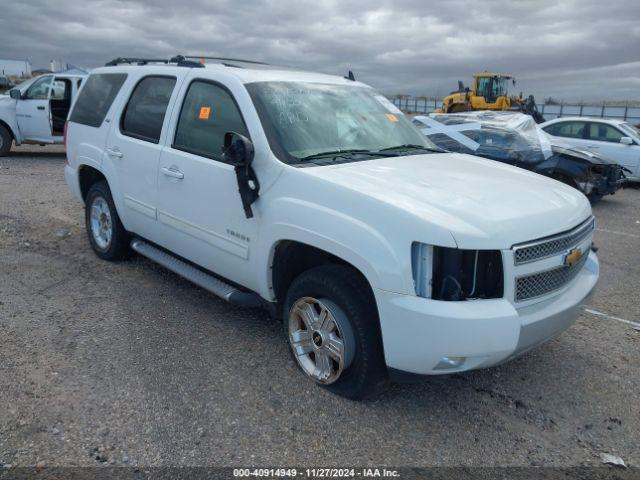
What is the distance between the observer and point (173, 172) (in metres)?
4.17

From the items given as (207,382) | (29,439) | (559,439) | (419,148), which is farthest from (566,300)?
(29,439)

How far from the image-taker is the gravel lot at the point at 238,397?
9.31 ft

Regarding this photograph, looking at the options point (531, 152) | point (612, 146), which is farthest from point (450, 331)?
point (612, 146)

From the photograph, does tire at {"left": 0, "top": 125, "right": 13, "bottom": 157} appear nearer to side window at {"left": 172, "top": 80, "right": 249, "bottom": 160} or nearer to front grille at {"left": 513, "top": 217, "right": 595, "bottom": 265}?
side window at {"left": 172, "top": 80, "right": 249, "bottom": 160}

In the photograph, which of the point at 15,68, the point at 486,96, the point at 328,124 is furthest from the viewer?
the point at 15,68

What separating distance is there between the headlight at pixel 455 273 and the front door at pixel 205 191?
1.22 m

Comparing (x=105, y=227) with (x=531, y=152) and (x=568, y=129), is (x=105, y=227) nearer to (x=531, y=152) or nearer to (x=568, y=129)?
(x=531, y=152)

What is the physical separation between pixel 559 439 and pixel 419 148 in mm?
2263

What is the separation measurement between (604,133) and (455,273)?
38.1ft

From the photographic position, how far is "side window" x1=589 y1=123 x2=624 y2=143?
12.3m

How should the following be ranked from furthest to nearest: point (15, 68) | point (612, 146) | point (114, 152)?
1. point (15, 68)
2. point (612, 146)
3. point (114, 152)

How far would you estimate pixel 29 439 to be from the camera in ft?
9.27

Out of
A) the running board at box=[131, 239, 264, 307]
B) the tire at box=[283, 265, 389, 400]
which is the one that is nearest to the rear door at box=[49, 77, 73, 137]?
the running board at box=[131, 239, 264, 307]

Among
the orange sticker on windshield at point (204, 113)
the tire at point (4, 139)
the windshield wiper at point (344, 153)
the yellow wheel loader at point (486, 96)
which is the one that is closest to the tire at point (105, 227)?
the orange sticker on windshield at point (204, 113)
